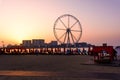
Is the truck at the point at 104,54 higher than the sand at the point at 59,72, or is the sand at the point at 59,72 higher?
the truck at the point at 104,54

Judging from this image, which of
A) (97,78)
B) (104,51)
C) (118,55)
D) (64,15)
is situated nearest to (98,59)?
(104,51)

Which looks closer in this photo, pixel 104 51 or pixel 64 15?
pixel 104 51

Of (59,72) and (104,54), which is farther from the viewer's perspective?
(104,54)

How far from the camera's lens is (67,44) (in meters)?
127

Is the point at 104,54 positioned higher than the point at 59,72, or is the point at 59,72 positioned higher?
the point at 104,54

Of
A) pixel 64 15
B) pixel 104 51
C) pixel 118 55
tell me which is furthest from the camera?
pixel 64 15

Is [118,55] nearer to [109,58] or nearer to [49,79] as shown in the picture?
[109,58]

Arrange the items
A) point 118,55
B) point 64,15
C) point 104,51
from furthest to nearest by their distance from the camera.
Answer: point 64,15 < point 118,55 < point 104,51

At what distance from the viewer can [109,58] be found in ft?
153

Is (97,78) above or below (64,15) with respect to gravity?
below

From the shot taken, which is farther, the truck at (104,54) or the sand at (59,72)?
the truck at (104,54)

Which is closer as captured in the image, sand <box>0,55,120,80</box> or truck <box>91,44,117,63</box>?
sand <box>0,55,120,80</box>

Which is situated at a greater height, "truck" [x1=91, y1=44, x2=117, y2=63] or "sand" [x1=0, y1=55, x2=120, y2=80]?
"truck" [x1=91, y1=44, x2=117, y2=63]

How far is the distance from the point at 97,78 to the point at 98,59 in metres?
23.0
